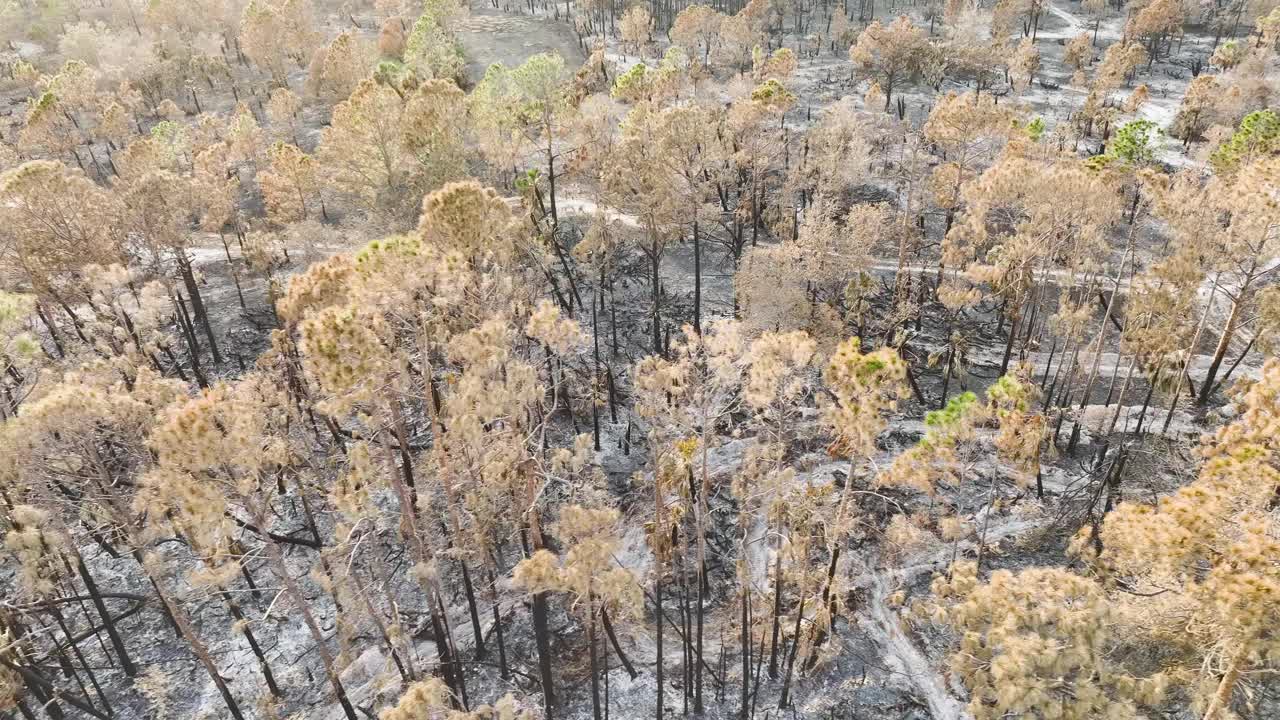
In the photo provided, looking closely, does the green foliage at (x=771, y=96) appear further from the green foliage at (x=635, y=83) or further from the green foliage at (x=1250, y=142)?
the green foliage at (x=1250, y=142)

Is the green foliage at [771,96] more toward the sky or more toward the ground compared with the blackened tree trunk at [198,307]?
more toward the sky

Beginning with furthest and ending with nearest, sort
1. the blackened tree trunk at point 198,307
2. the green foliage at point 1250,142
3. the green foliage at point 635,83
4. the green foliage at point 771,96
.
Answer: the green foliage at point 635,83 < the green foliage at point 771,96 < the blackened tree trunk at point 198,307 < the green foliage at point 1250,142

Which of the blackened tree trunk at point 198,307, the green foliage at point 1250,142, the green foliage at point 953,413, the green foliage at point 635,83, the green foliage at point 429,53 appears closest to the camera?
the green foliage at point 953,413

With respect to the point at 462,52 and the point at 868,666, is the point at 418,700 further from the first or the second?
the point at 462,52

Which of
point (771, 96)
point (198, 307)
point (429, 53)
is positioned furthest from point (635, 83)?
point (198, 307)

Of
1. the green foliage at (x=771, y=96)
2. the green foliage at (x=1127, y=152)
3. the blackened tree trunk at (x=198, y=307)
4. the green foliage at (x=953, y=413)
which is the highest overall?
the green foliage at (x=771, y=96)

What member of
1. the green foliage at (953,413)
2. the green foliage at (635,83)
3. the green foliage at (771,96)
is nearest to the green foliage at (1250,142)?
the green foliage at (771,96)

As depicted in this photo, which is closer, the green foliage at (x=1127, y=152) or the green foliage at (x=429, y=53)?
the green foliage at (x=1127, y=152)

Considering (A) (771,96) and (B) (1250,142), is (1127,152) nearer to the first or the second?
(B) (1250,142)
